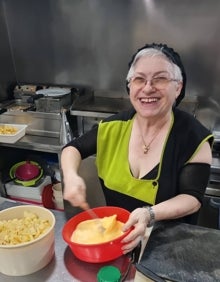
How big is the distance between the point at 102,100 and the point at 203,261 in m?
1.71

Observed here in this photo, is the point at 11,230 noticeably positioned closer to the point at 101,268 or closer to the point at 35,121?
the point at 101,268

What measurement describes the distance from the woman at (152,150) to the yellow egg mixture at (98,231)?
0.08 metres

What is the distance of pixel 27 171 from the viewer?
2271 mm

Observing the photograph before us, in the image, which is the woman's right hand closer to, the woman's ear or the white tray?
the woman's ear

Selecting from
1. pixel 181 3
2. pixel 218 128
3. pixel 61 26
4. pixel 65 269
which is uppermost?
pixel 181 3

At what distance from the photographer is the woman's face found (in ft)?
3.28

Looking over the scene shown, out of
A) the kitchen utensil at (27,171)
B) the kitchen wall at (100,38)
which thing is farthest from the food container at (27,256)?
the kitchen wall at (100,38)

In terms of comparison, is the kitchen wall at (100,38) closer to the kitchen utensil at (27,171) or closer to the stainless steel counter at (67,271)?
the kitchen utensil at (27,171)

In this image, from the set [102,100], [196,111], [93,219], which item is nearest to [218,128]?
[196,111]

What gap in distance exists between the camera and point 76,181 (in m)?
0.96

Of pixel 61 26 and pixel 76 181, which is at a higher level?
pixel 61 26

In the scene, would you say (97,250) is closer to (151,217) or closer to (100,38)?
(151,217)

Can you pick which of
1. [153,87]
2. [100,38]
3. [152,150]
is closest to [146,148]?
[152,150]

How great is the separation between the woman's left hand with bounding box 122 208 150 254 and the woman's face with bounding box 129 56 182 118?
407 mm
